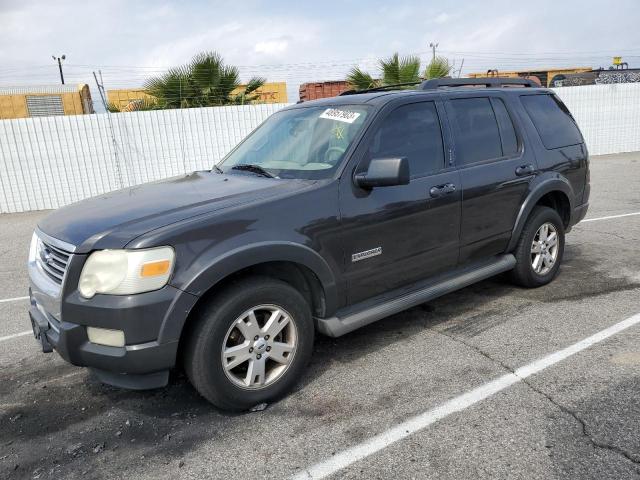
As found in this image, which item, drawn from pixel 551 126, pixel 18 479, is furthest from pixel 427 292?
pixel 18 479

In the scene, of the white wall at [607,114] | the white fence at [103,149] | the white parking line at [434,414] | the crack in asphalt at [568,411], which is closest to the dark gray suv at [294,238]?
the crack in asphalt at [568,411]

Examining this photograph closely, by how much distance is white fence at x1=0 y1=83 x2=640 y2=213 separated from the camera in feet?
39.1

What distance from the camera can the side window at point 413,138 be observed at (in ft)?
12.2

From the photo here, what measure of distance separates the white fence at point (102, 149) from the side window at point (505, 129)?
941 centimetres

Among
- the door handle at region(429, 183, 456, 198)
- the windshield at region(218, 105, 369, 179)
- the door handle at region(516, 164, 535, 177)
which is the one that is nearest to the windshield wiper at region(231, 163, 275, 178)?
the windshield at region(218, 105, 369, 179)

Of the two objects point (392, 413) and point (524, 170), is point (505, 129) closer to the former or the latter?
point (524, 170)

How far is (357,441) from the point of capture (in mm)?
2781

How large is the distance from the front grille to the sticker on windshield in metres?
2.04

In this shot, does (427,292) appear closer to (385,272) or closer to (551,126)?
(385,272)

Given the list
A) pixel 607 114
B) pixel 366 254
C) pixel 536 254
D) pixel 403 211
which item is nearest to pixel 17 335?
pixel 366 254

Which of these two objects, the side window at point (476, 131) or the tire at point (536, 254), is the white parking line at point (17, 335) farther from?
the tire at point (536, 254)

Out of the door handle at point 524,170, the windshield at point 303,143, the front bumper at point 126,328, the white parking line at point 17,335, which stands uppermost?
the windshield at point 303,143

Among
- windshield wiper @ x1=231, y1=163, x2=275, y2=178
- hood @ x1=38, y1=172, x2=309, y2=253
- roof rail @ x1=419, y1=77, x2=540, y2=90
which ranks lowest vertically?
hood @ x1=38, y1=172, x2=309, y2=253

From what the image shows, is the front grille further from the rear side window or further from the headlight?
the rear side window
